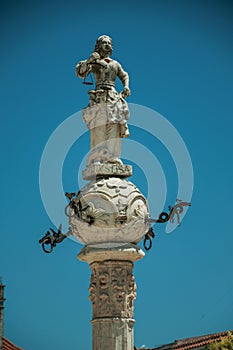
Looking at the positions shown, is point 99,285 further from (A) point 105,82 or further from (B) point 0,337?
(B) point 0,337

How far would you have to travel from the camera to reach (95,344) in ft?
68.7

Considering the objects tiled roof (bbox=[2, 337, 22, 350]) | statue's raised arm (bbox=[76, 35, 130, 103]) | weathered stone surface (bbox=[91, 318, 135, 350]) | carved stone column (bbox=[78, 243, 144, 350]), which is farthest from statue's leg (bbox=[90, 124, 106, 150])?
tiled roof (bbox=[2, 337, 22, 350])

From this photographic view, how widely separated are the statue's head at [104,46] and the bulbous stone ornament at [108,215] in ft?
11.1

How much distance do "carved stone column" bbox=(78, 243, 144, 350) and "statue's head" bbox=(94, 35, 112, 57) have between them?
484cm

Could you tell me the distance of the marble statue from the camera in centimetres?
2208

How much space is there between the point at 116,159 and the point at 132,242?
2.10m

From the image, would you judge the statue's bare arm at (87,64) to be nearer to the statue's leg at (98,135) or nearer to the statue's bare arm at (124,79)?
the statue's bare arm at (124,79)

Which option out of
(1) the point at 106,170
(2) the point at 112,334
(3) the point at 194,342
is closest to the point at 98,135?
(1) the point at 106,170

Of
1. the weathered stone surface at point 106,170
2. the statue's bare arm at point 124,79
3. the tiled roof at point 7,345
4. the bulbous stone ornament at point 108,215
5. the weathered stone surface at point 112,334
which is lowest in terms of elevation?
the weathered stone surface at point 112,334

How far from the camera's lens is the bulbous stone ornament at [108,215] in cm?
2097

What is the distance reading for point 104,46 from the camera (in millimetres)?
22609

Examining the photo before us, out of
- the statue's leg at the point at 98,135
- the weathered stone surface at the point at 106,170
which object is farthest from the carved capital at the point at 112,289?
the statue's leg at the point at 98,135

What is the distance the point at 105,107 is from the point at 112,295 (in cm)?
445

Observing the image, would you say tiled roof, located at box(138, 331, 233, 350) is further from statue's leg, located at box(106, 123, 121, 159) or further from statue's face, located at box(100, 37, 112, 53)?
statue's face, located at box(100, 37, 112, 53)
